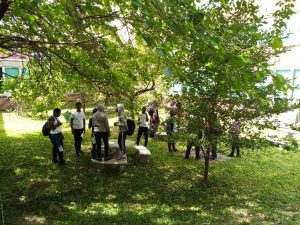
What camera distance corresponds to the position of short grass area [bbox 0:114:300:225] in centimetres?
687

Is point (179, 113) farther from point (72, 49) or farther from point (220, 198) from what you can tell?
point (72, 49)

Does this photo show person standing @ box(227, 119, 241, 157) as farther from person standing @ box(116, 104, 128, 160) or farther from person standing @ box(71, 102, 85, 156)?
person standing @ box(71, 102, 85, 156)

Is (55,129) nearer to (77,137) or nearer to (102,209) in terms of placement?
(77,137)

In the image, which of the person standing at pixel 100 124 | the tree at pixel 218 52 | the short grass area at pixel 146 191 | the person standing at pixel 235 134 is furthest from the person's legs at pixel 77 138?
the person standing at pixel 235 134

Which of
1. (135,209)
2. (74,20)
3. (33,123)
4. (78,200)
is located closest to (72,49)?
(74,20)

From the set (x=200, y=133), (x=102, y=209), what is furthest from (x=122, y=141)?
(x=102, y=209)

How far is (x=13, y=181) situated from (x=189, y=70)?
5.82m

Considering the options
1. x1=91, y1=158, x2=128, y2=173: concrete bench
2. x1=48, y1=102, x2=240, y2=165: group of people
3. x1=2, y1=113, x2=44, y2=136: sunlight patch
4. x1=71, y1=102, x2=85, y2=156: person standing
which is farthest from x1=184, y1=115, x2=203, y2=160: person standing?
x1=2, y1=113, x2=44, y2=136: sunlight patch

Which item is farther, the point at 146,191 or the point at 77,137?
the point at 77,137

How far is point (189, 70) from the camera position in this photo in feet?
24.7

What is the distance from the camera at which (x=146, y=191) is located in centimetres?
847

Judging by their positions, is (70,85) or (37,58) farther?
(70,85)

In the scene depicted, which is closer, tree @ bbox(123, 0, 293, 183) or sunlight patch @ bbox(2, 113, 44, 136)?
tree @ bbox(123, 0, 293, 183)

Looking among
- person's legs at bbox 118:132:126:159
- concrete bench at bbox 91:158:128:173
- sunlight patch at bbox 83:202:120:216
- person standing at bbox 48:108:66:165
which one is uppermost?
person standing at bbox 48:108:66:165
